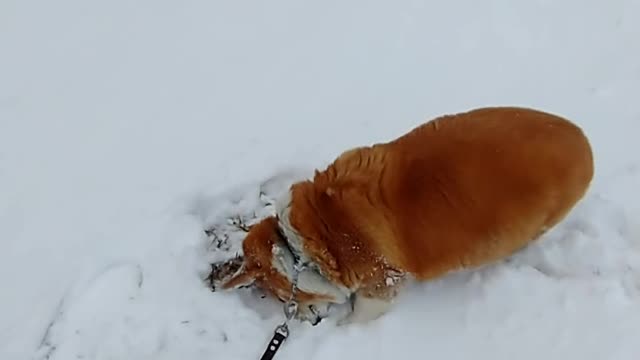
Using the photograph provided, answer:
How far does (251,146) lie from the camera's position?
4.10 metres

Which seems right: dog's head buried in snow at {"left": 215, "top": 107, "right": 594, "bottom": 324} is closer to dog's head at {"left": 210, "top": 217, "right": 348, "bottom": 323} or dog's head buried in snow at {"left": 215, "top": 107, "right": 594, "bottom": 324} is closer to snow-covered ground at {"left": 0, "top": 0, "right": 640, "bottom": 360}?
dog's head at {"left": 210, "top": 217, "right": 348, "bottom": 323}

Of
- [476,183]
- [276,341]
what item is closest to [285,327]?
[276,341]

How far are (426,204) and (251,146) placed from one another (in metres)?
1.22

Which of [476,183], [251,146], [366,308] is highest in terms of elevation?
[251,146]

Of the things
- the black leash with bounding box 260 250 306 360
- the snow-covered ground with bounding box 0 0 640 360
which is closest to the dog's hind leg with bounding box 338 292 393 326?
the snow-covered ground with bounding box 0 0 640 360

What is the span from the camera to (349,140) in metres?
4.13

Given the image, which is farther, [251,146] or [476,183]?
[251,146]

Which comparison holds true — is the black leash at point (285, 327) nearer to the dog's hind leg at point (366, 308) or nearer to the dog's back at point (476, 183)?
the dog's hind leg at point (366, 308)

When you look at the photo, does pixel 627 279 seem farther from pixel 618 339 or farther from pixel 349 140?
pixel 349 140

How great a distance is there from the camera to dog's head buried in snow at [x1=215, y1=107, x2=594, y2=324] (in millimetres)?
3131

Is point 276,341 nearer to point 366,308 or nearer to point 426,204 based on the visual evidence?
point 366,308

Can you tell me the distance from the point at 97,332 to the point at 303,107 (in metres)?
1.51

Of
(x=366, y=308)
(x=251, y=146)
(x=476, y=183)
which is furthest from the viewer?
(x=251, y=146)

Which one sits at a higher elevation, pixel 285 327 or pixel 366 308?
pixel 285 327
